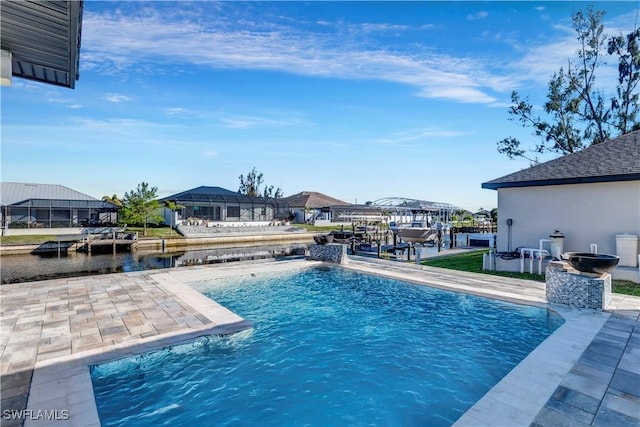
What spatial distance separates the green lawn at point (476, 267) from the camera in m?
7.17

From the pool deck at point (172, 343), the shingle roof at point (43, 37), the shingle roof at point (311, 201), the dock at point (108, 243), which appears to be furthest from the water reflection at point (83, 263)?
the shingle roof at point (311, 201)

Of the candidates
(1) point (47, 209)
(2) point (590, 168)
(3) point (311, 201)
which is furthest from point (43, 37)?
(3) point (311, 201)

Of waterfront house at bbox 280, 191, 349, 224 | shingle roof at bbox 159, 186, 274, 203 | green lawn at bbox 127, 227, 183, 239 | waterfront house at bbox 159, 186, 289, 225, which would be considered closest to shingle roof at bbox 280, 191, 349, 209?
waterfront house at bbox 280, 191, 349, 224

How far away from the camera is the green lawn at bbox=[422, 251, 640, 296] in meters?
7.17

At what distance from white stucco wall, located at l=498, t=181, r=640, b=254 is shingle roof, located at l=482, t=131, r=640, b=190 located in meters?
0.35

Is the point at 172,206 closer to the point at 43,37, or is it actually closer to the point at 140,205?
the point at 140,205

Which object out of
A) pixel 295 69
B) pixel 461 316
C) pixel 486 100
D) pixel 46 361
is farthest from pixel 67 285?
pixel 486 100

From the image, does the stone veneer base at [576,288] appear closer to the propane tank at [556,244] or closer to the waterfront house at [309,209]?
the propane tank at [556,244]

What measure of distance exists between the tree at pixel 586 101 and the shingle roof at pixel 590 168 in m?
8.71

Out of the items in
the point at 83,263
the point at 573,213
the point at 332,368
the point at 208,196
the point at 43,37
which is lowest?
the point at 83,263

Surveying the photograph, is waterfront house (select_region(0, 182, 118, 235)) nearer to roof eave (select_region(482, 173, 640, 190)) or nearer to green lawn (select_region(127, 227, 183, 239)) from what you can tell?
green lawn (select_region(127, 227, 183, 239))

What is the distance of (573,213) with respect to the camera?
30.1ft

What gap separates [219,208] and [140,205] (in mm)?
8825

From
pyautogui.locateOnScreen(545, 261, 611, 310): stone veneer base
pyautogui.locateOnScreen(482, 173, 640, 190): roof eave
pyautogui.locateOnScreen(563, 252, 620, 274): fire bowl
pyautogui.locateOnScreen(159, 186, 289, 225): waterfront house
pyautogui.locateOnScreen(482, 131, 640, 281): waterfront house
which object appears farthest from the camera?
pyautogui.locateOnScreen(159, 186, 289, 225): waterfront house
